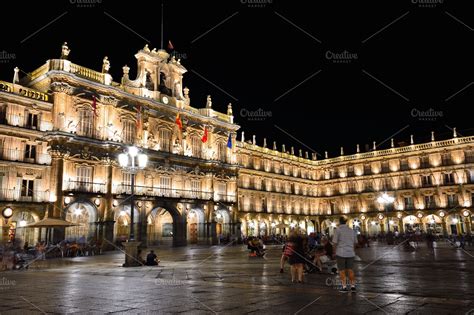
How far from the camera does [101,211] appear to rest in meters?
32.6

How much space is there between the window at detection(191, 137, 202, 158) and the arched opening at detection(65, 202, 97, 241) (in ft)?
42.1

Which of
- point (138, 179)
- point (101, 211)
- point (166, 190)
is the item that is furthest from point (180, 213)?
point (101, 211)

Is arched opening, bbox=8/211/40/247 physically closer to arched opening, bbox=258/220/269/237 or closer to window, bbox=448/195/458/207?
arched opening, bbox=258/220/269/237

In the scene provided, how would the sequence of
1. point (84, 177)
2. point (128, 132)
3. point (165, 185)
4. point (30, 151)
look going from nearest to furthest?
point (30, 151) < point (84, 177) < point (128, 132) < point (165, 185)

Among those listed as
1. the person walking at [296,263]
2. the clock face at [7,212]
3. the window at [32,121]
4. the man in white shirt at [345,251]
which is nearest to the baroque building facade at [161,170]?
the window at [32,121]

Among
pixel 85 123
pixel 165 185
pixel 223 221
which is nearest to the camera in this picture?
pixel 85 123

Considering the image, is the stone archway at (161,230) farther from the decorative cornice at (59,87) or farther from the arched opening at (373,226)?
the arched opening at (373,226)

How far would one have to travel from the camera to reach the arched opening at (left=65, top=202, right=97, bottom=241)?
31688 millimetres

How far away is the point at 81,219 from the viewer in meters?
34.2

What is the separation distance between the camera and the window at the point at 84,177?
31.7 metres

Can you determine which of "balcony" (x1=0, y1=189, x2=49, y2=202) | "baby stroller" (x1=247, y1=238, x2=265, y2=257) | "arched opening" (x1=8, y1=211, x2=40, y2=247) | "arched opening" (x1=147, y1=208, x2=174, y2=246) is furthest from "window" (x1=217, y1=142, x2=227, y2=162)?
"baby stroller" (x1=247, y1=238, x2=265, y2=257)

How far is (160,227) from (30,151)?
A: 15467 millimetres

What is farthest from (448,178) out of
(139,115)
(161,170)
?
(139,115)

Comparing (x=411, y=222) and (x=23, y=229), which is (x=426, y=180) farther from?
(x=23, y=229)
